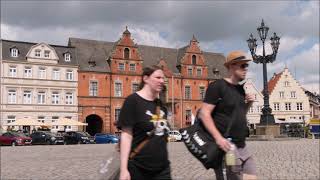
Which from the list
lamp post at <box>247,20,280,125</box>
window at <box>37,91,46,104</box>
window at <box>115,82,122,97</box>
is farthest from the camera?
window at <box>115,82,122,97</box>

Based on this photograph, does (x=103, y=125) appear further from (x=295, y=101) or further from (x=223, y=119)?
(x=223, y=119)

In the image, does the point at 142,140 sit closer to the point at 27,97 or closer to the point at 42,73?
the point at 27,97

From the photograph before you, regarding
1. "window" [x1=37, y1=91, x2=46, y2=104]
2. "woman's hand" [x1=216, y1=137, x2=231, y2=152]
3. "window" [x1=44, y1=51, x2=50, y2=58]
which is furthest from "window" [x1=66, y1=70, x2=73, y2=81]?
"woman's hand" [x1=216, y1=137, x2=231, y2=152]

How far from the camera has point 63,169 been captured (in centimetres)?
1296

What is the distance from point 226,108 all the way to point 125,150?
3.91 ft

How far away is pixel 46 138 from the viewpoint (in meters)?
39.7

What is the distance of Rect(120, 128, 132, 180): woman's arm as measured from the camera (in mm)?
4090

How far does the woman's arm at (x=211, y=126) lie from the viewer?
4383 mm

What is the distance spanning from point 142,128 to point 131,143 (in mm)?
184

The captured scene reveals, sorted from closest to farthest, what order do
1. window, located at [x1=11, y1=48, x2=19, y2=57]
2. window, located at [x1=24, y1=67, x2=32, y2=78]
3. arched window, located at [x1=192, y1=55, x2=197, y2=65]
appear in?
window, located at [x1=11, y1=48, x2=19, y2=57]
window, located at [x1=24, y1=67, x2=32, y2=78]
arched window, located at [x1=192, y1=55, x2=197, y2=65]

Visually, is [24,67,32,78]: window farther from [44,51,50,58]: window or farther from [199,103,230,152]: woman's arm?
[199,103,230,152]: woman's arm

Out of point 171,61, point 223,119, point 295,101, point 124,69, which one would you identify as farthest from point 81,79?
point 223,119

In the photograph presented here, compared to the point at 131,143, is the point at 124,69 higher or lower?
higher

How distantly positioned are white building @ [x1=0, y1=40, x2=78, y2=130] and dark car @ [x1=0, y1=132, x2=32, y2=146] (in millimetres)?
11743
